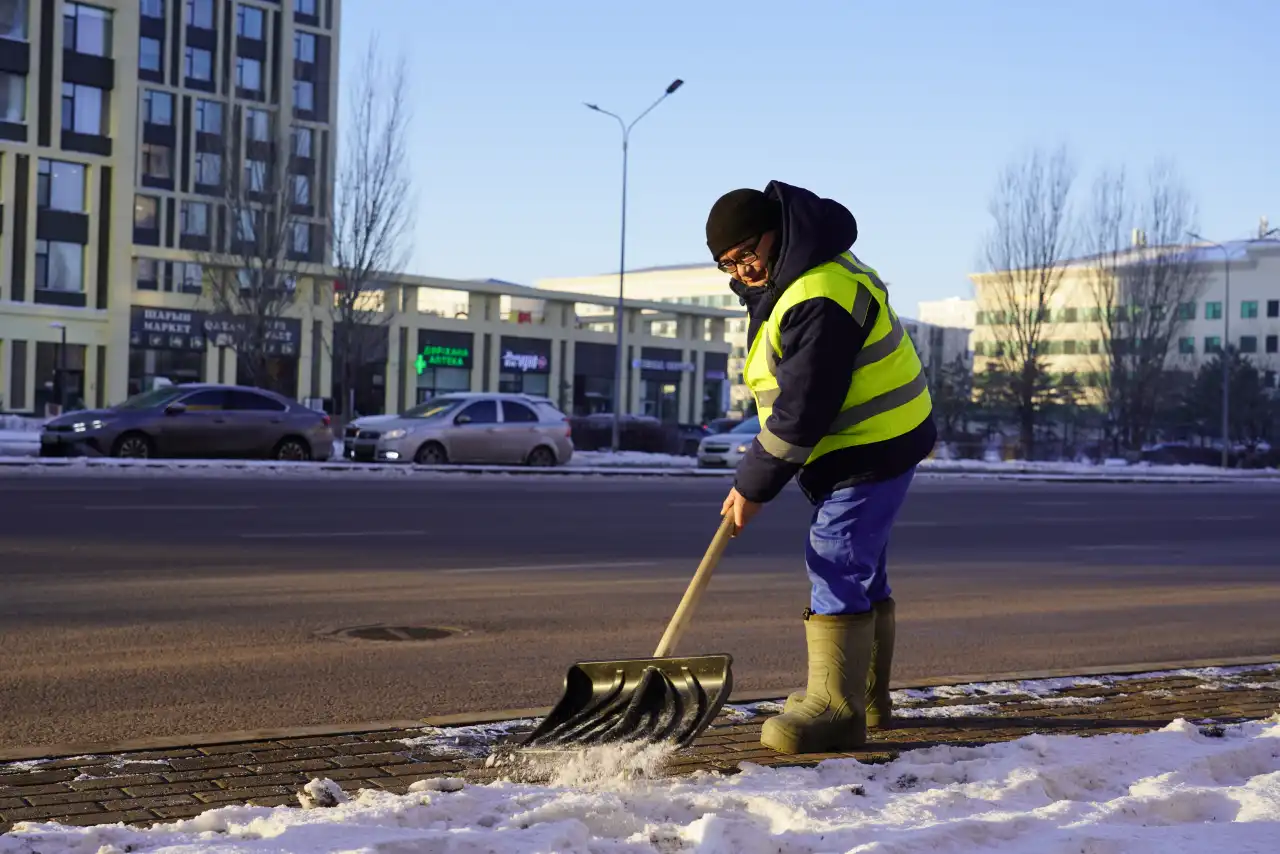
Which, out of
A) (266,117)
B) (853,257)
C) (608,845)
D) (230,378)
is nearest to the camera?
(608,845)

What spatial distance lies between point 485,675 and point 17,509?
895 cm

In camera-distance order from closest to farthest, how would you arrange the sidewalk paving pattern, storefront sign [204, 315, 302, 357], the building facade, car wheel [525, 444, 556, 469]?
the sidewalk paving pattern → car wheel [525, 444, 556, 469] → storefront sign [204, 315, 302, 357] → the building facade

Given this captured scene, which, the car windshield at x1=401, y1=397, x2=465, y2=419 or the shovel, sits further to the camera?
the car windshield at x1=401, y1=397, x2=465, y2=419

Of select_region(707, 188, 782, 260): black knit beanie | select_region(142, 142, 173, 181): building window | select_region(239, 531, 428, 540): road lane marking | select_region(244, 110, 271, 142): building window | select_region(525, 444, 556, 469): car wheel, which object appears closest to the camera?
select_region(707, 188, 782, 260): black knit beanie

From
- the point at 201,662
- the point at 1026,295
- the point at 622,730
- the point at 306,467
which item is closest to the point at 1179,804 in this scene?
the point at 622,730

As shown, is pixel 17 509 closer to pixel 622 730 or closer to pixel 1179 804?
pixel 622 730

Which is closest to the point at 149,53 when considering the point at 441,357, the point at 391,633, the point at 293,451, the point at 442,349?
the point at 442,349

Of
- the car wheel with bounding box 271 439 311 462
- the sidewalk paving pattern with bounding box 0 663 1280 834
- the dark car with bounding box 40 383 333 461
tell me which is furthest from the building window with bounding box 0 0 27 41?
the sidewalk paving pattern with bounding box 0 663 1280 834

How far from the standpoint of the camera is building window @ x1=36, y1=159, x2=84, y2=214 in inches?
2090

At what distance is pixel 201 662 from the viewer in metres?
6.73

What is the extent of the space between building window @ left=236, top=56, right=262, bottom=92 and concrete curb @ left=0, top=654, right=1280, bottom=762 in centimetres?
6197

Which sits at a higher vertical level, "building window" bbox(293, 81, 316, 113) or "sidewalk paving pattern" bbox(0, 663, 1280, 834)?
"building window" bbox(293, 81, 316, 113)

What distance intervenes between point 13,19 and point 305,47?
57.7 feet

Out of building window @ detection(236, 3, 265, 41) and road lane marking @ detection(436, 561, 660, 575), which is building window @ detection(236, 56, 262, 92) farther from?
road lane marking @ detection(436, 561, 660, 575)
